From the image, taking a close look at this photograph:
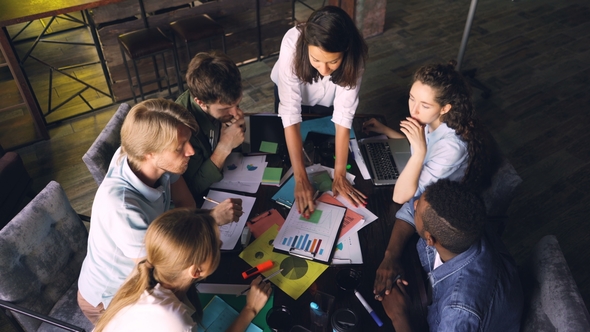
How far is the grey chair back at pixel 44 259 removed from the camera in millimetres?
1521

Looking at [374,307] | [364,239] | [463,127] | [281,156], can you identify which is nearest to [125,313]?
[374,307]

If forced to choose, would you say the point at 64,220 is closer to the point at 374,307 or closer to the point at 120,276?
the point at 120,276

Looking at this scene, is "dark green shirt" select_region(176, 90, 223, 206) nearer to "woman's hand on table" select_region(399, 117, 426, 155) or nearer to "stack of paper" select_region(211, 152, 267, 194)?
"stack of paper" select_region(211, 152, 267, 194)

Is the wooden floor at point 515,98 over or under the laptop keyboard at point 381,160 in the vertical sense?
under

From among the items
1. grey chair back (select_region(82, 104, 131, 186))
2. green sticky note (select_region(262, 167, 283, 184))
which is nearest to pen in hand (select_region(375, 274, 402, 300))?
green sticky note (select_region(262, 167, 283, 184))

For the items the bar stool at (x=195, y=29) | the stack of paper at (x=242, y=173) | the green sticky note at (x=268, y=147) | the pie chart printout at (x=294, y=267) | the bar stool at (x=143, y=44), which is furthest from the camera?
the bar stool at (x=195, y=29)

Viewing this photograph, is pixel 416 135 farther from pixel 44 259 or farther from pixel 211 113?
pixel 44 259

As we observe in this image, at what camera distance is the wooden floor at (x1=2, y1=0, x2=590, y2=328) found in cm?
289

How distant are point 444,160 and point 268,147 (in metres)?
0.83

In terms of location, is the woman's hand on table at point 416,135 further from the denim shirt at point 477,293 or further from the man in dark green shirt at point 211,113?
the man in dark green shirt at point 211,113

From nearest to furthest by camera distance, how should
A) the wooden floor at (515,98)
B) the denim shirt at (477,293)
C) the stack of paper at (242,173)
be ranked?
1. the denim shirt at (477,293)
2. the stack of paper at (242,173)
3. the wooden floor at (515,98)

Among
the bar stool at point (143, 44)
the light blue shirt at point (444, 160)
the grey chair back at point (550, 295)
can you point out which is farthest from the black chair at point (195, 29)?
the grey chair back at point (550, 295)

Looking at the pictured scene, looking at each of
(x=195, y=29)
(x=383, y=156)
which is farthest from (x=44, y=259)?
(x=195, y=29)

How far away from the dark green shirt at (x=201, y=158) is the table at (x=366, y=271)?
0.78 ft
